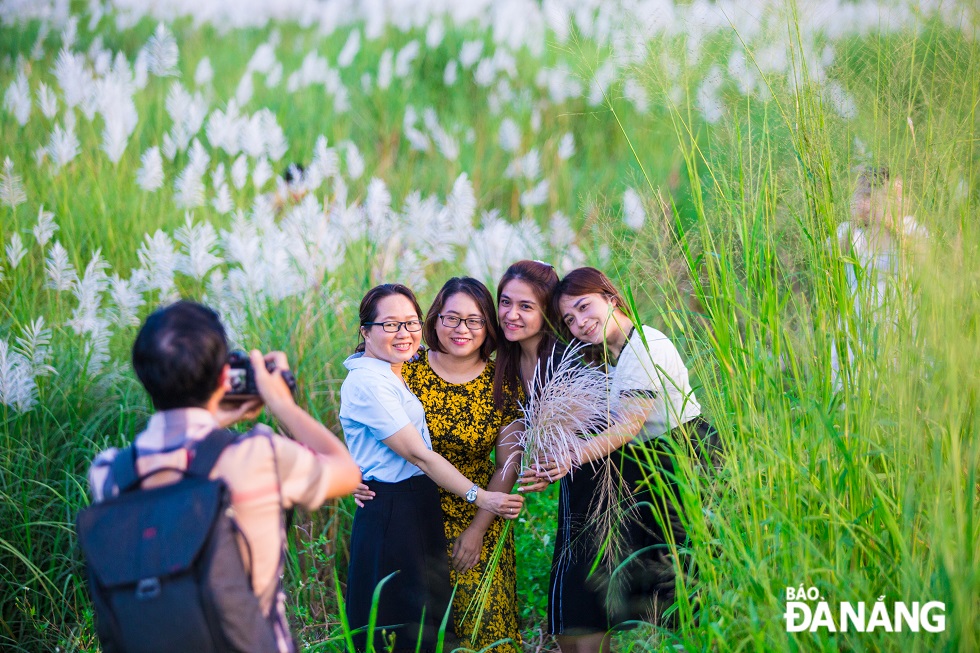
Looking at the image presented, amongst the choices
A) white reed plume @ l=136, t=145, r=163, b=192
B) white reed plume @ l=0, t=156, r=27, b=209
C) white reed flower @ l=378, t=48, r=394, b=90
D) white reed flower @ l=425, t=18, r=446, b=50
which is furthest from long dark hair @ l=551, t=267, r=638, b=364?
white reed flower @ l=425, t=18, r=446, b=50

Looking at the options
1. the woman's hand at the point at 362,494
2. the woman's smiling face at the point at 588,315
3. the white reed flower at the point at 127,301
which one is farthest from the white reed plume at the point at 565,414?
the white reed flower at the point at 127,301

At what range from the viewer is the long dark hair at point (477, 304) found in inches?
125

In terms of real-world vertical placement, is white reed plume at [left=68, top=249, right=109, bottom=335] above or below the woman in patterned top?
above

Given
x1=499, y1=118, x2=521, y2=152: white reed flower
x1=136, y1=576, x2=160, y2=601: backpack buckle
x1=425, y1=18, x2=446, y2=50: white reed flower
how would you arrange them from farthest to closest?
x1=425, y1=18, x2=446, y2=50: white reed flower < x1=499, y1=118, x2=521, y2=152: white reed flower < x1=136, y1=576, x2=160, y2=601: backpack buckle

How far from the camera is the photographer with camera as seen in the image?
1.65 m

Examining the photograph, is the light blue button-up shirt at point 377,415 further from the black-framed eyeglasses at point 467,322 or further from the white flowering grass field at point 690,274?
the white flowering grass field at point 690,274

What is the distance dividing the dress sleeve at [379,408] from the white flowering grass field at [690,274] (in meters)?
0.80

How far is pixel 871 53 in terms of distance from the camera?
2457 mm

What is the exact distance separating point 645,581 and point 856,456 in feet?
3.86

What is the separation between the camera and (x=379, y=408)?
117 inches

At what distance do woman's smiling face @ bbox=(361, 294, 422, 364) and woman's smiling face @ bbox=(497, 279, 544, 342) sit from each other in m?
0.36

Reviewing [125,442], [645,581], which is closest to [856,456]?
[645,581]

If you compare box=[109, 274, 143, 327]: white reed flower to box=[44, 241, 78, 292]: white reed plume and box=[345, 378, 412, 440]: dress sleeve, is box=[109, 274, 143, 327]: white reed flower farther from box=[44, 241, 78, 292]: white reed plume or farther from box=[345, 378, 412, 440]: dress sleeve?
box=[345, 378, 412, 440]: dress sleeve

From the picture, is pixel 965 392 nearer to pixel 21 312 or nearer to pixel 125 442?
pixel 125 442
